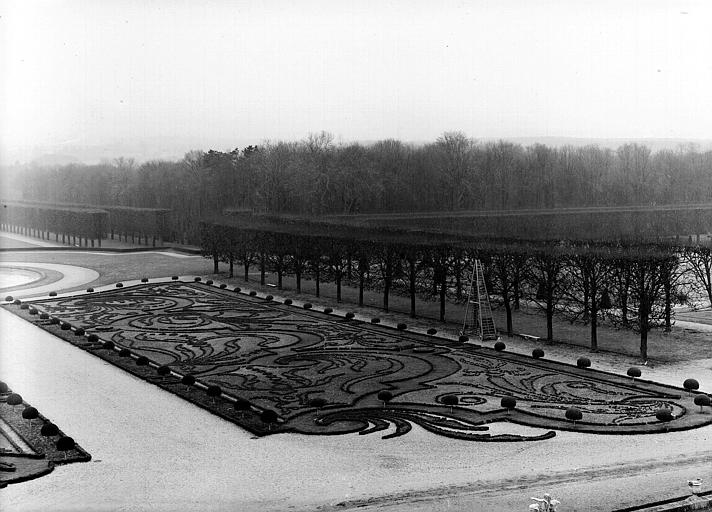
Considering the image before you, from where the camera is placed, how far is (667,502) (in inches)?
823

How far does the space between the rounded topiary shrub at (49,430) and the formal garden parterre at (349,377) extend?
5.24m

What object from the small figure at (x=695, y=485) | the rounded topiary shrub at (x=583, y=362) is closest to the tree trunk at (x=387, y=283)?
the rounded topiary shrub at (x=583, y=362)

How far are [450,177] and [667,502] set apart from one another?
3491 inches

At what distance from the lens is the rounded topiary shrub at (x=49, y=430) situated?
26.9m

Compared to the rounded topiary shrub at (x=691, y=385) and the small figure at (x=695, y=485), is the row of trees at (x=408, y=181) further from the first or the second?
the small figure at (x=695, y=485)

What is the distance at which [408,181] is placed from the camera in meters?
110

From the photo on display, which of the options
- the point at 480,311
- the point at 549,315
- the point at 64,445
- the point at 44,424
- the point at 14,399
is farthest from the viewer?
the point at 480,311

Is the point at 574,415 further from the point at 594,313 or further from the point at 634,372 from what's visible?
the point at 594,313

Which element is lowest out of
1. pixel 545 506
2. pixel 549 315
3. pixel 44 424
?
pixel 44 424

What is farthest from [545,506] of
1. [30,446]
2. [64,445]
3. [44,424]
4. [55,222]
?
[55,222]

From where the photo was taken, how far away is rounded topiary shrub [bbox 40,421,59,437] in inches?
1059

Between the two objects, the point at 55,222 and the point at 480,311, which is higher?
the point at 55,222

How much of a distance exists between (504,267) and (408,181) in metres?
66.0

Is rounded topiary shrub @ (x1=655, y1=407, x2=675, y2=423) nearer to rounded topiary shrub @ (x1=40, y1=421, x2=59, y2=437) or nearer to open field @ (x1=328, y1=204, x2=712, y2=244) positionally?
rounded topiary shrub @ (x1=40, y1=421, x2=59, y2=437)
